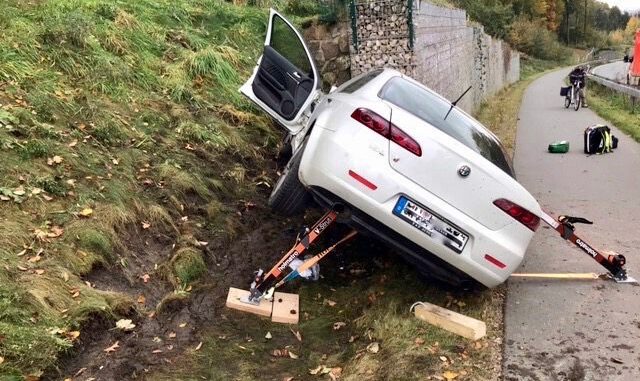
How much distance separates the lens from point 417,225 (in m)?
4.34

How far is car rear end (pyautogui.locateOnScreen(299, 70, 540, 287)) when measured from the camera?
4.30 meters

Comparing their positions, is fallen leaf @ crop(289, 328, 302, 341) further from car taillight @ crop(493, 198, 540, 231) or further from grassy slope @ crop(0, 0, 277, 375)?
car taillight @ crop(493, 198, 540, 231)

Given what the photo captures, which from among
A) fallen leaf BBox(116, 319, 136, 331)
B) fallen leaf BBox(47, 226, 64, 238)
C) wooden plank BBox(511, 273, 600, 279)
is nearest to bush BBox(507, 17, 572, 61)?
wooden plank BBox(511, 273, 600, 279)

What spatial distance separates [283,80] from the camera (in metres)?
6.29

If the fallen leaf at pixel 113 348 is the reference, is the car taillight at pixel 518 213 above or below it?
above

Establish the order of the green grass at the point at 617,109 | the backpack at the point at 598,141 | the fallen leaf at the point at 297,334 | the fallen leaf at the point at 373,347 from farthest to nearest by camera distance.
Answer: the green grass at the point at 617,109 → the backpack at the point at 598,141 → the fallen leaf at the point at 297,334 → the fallen leaf at the point at 373,347

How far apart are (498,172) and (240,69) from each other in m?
6.08

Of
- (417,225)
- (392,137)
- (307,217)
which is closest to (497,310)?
(417,225)

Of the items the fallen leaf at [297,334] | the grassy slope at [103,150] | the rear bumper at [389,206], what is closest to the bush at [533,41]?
the grassy slope at [103,150]

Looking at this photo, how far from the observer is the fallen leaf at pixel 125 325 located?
4238 millimetres

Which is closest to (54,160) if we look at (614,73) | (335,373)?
(335,373)

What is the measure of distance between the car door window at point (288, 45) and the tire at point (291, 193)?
1.60 meters

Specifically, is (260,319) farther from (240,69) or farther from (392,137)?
(240,69)

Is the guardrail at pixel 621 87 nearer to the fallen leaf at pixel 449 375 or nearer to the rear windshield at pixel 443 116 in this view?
the rear windshield at pixel 443 116
